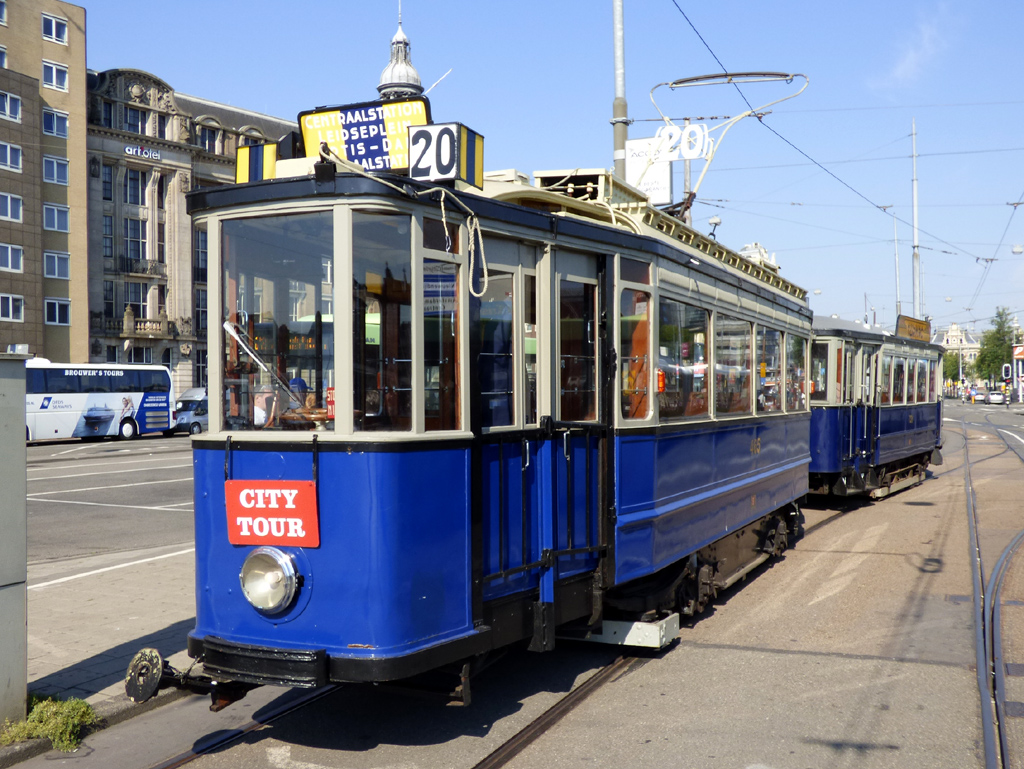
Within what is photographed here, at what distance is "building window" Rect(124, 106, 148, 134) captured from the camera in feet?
153

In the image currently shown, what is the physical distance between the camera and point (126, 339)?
4594 centimetres

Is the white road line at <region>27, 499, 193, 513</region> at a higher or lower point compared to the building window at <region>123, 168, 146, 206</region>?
lower

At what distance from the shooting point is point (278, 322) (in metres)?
4.70

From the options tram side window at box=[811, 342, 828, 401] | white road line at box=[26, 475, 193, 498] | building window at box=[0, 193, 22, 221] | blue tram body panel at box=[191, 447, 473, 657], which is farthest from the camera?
building window at box=[0, 193, 22, 221]

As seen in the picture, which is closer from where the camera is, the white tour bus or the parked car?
the white tour bus

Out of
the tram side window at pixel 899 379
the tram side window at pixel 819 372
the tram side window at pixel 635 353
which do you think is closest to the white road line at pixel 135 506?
the tram side window at pixel 819 372

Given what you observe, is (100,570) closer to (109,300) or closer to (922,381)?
(922,381)

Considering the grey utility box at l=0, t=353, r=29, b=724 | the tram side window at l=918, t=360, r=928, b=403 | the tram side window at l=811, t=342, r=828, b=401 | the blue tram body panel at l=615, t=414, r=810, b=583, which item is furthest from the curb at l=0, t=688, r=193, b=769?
the tram side window at l=918, t=360, r=928, b=403

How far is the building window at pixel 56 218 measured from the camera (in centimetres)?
4072

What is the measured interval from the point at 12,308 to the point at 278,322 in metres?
39.2

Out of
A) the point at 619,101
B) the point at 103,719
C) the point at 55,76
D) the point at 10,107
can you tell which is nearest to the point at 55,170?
the point at 10,107

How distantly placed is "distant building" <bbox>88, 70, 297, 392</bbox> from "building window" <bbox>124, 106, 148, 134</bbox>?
49mm

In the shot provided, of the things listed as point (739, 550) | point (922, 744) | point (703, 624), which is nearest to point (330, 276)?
point (922, 744)

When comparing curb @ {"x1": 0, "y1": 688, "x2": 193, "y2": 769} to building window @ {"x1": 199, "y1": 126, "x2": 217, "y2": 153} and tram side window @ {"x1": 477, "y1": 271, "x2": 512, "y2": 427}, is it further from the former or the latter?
building window @ {"x1": 199, "y1": 126, "x2": 217, "y2": 153}
